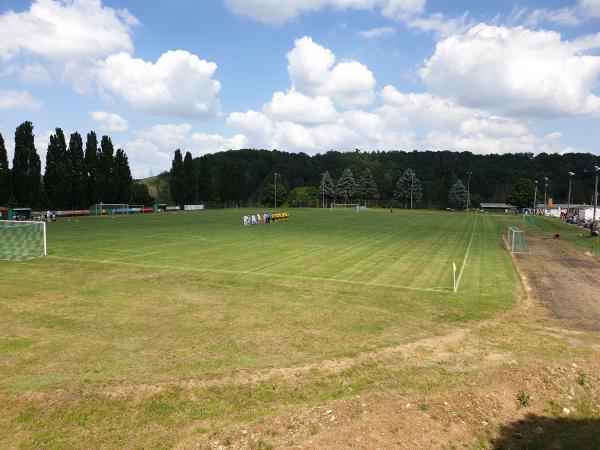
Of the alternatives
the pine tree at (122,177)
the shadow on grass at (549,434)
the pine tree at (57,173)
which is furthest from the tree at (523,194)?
the shadow on grass at (549,434)

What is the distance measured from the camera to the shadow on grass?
7609 mm

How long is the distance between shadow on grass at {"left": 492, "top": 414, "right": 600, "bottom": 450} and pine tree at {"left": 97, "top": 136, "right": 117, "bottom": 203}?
8550cm

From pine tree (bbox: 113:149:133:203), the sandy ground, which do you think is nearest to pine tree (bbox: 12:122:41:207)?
pine tree (bbox: 113:149:133:203)

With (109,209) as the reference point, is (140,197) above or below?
above

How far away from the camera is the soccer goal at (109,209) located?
76969 mm

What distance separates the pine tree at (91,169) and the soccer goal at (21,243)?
45035 millimetres

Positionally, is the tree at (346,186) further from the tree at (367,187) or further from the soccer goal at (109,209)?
the soccer goal at (109,209)

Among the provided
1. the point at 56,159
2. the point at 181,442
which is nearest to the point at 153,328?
the point at 181,442

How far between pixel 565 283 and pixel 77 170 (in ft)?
257

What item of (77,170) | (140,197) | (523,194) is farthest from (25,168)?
(523,194)

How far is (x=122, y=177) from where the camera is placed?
291 ft

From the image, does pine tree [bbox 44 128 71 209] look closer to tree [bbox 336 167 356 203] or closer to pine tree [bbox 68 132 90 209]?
pine tree [bbox 68 132 90 209]

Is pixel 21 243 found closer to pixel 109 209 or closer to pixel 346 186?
pixel 109 209

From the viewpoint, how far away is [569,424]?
837cm
